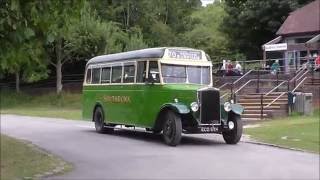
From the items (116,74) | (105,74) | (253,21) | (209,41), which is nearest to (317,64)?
(105,74)

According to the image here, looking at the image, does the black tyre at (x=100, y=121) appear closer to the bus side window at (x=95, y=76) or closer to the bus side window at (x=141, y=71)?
the bus side window at (x=95, y=76)

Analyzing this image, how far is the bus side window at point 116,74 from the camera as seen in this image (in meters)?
23.2

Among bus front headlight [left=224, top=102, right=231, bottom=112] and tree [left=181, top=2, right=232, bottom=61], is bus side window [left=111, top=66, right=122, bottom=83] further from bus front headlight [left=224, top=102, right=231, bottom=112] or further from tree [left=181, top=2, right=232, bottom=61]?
tree [left=181, top=2, right=232, bottom=61]

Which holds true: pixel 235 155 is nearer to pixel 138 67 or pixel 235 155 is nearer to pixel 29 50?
pixel 138 67

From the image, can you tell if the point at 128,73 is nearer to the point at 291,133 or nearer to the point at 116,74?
the point at 116,74

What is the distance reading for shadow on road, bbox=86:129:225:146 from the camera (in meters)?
20.4

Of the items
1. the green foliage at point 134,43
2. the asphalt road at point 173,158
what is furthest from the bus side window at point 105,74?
the green foliage at point 134,43

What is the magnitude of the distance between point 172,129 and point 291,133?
4764 mm

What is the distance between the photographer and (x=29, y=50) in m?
10.9

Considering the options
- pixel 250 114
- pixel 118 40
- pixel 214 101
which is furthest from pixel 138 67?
pixel 118 40

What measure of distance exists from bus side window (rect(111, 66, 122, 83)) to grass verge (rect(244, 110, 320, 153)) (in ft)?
16.0

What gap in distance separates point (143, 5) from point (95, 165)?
154 feet

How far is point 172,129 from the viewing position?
1925 centimetres

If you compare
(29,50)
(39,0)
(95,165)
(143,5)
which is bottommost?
(95,165)
